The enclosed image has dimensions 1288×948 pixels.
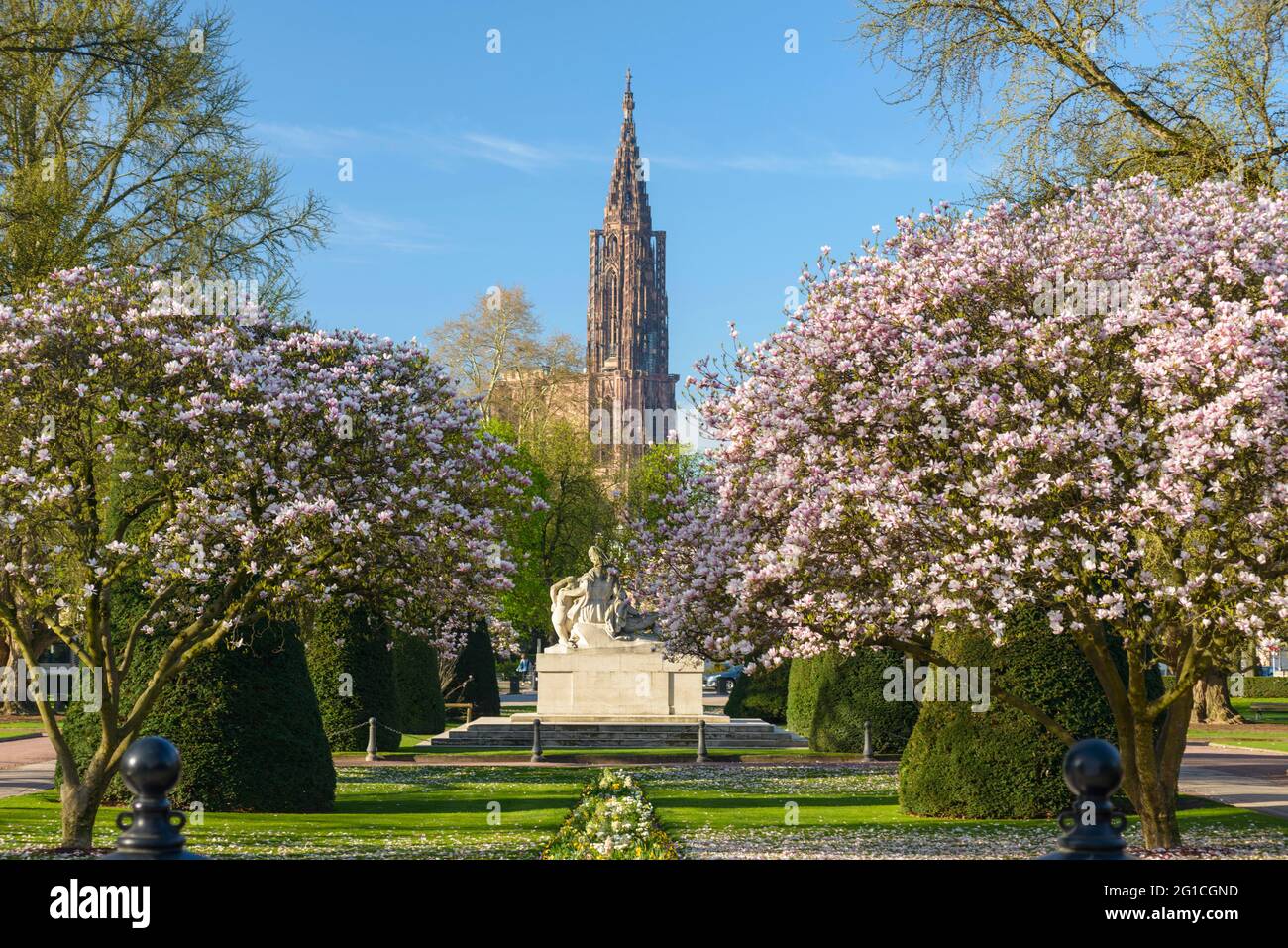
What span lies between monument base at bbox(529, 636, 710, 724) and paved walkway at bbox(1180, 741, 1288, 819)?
1126 cm

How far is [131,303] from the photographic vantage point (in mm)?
13891

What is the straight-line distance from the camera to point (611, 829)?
1566cm

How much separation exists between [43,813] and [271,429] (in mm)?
7816

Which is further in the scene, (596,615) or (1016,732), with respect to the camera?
(596,615)

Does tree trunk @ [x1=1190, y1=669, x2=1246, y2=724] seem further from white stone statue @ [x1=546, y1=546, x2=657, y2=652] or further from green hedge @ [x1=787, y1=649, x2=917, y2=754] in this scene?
white stone statue @ [x1=546, y1=546, x2=657, y2=652]

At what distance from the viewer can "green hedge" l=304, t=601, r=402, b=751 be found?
90.9 ft

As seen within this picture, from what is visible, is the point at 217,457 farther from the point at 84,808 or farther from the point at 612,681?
the point at 612,681

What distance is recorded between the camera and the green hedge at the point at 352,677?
27.7 m

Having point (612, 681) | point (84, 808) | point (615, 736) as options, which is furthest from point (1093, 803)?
point (612, 681)

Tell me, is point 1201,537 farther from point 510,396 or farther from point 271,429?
point 510,396

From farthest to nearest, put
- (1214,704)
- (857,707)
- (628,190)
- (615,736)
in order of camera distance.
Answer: (628,190) → (1214,704) → (615,736) → (857,707)

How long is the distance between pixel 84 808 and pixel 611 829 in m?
5.34
